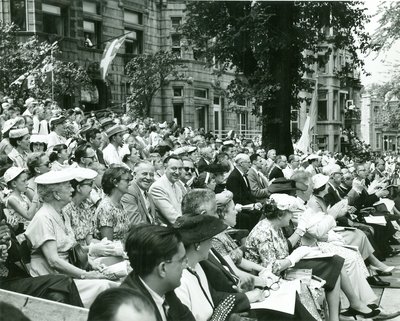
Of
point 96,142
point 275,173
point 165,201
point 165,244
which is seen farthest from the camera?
point 275,173

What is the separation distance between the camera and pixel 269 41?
692 inches

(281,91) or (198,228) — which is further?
(281,91)

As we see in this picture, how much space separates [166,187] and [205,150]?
6091 mm

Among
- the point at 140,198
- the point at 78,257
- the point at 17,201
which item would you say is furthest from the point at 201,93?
the point at 78,257

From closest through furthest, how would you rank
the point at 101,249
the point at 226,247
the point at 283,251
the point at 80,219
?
1. the point at 101,249
2. the point at 226,247
3. the point at 80,219
4. the point at 283,251

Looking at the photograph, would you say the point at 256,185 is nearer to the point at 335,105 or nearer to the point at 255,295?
the point at 255,295

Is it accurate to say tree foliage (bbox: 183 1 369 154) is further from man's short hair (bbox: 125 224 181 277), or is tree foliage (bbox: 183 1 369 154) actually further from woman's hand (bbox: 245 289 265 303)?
man's short hair (bbox: 125 224 181 277)

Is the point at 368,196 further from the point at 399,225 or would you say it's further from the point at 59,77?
the point at 59,77

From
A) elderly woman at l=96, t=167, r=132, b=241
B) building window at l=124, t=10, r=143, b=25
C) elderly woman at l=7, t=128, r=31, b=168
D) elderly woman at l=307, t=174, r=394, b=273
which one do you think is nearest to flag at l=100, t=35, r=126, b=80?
building window at l=124, t=10, r=143, b=25

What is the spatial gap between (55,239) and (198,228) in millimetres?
1370

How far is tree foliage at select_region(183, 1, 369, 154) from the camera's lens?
1784cm

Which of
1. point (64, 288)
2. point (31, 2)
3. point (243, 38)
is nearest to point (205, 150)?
point (243, 38)

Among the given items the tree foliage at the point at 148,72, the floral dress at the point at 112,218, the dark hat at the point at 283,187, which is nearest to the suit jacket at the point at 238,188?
the dark hat at the point at 283,187

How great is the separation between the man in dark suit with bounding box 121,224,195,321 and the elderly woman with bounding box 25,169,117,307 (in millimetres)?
1487
